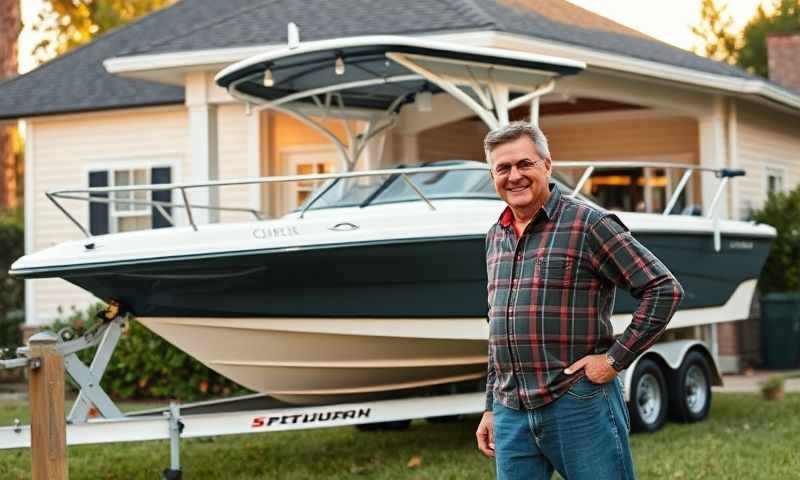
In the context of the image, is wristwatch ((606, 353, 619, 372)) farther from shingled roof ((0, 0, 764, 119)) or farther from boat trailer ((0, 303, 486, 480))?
shingled roof ((0, 0, 764, 119))

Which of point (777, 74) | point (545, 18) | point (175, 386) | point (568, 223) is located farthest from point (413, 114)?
point (777, 74)

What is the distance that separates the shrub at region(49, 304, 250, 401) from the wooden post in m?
7.16

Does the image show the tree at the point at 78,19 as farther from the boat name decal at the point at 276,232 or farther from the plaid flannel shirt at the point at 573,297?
the plaid flannel shirt at the point at 573,297

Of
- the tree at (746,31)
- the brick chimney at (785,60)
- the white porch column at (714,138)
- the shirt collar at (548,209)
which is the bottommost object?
the shirt collar at (548,209)

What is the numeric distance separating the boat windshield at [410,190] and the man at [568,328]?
501 centimetres

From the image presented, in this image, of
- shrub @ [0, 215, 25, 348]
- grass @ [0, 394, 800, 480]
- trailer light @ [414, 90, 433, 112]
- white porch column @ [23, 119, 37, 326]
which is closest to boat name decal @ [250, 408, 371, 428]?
grass @ [0, 394, 800, 480]

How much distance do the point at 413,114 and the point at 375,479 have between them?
22.6ft

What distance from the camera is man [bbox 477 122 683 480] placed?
434 centimetres

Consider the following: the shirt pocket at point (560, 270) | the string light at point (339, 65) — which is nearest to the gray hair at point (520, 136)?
the shirt pocket at point (560, 270)

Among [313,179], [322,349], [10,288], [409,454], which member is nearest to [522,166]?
[313,179]

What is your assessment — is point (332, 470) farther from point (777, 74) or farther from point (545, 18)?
point (777, 74)

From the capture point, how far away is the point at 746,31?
2026 inches

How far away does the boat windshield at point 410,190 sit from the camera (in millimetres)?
9695

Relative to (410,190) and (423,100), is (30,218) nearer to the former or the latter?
(423,100)
